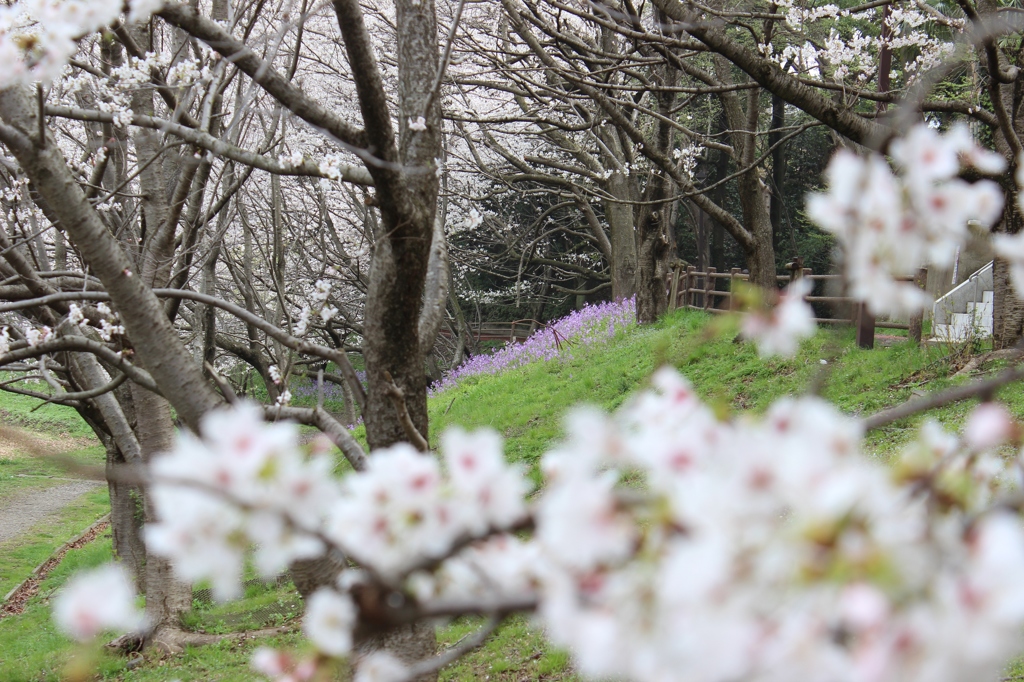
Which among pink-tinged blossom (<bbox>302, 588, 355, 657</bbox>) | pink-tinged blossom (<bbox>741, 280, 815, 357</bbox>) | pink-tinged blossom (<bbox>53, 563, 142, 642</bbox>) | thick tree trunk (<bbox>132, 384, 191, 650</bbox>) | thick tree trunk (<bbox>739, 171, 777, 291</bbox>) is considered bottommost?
thick tree trunk (<bbox>132, 384, 191, 650</bbox>)

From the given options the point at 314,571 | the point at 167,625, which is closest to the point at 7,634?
the point at 167,625

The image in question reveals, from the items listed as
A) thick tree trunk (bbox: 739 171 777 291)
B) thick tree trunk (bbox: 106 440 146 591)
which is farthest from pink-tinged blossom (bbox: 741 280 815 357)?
thick tree trunk (bbox: 106 440 146 591)

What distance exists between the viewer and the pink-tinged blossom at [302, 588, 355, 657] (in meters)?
0.79

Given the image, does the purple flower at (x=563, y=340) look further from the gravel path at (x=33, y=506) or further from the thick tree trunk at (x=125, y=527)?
the gravel path at (x=33, y=506)

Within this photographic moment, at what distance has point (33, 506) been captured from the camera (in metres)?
15.7

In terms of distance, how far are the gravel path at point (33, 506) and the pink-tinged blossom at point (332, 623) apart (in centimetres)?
1520

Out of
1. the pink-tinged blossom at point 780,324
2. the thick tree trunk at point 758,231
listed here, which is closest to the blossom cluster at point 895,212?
the pink-tinged blossom at point 780,324

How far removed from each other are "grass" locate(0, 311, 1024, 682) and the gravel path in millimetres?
3004

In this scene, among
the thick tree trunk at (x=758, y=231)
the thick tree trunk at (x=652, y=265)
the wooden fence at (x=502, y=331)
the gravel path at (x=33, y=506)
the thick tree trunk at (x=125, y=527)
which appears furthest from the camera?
the wooden fence at (x=502, y=331)

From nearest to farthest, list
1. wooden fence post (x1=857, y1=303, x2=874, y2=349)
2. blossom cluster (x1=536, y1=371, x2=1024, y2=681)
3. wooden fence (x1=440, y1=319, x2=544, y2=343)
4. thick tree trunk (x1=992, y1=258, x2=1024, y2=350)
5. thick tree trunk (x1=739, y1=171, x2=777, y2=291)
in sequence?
blossom cluster (x1=536, y1=371, x2=1024, y2=681)
thick tree trunk (x1=992, y1=258, x2=1024, y2=350)
wooden fence post (x1=857, y1=303, x2=874, y2=349)
thick tree trunk (x1=739, y1=171, x2=777, y2=291)
wooden fence (x1=440, y1=319, x2=544, y2=343)

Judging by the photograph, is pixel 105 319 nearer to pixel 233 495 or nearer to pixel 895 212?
pixel 233 495

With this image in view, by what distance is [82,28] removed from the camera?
2418 mm

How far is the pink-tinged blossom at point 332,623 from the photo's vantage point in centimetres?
79

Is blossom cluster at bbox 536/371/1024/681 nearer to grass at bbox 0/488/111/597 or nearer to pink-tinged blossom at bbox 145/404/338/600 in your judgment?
pink-tinged blossom at bbox 145/404/338/600
